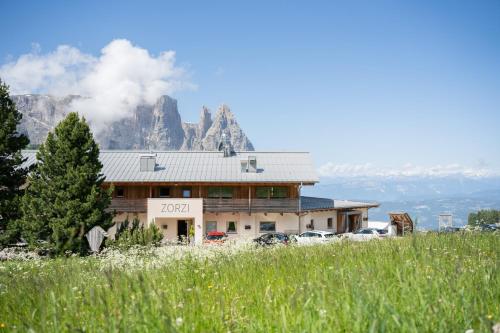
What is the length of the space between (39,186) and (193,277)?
22538 mm

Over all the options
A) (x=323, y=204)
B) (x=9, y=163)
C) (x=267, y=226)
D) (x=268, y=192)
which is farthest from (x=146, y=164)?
(x=323, y=204)

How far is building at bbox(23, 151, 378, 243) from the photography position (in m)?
40.4

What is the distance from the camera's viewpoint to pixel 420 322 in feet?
11.0

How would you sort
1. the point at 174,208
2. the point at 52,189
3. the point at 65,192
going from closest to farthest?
the point at 65,192 < the point at 52,189 < the point at 174,208

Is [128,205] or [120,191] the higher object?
[120,191]

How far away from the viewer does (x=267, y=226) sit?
41.9 meters

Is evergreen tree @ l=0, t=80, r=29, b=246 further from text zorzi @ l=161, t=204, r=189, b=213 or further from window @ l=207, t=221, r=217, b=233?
window @ l=207, t=221, r=217, b=233

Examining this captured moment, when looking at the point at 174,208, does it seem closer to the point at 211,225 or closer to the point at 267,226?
the point at 211,225

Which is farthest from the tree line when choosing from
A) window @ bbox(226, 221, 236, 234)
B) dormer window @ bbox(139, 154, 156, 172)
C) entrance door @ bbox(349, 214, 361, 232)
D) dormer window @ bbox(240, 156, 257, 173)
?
entrance door @ bbox(349, 214, 361, 232)

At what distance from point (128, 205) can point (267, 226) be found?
1362cm

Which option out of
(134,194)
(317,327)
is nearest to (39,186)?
(134,194)

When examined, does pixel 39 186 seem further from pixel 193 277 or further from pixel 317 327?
pixel 317 327

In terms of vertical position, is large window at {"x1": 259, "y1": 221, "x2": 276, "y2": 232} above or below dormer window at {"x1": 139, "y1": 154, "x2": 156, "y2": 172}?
below

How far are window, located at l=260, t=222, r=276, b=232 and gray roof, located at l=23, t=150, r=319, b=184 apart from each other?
4.37m
